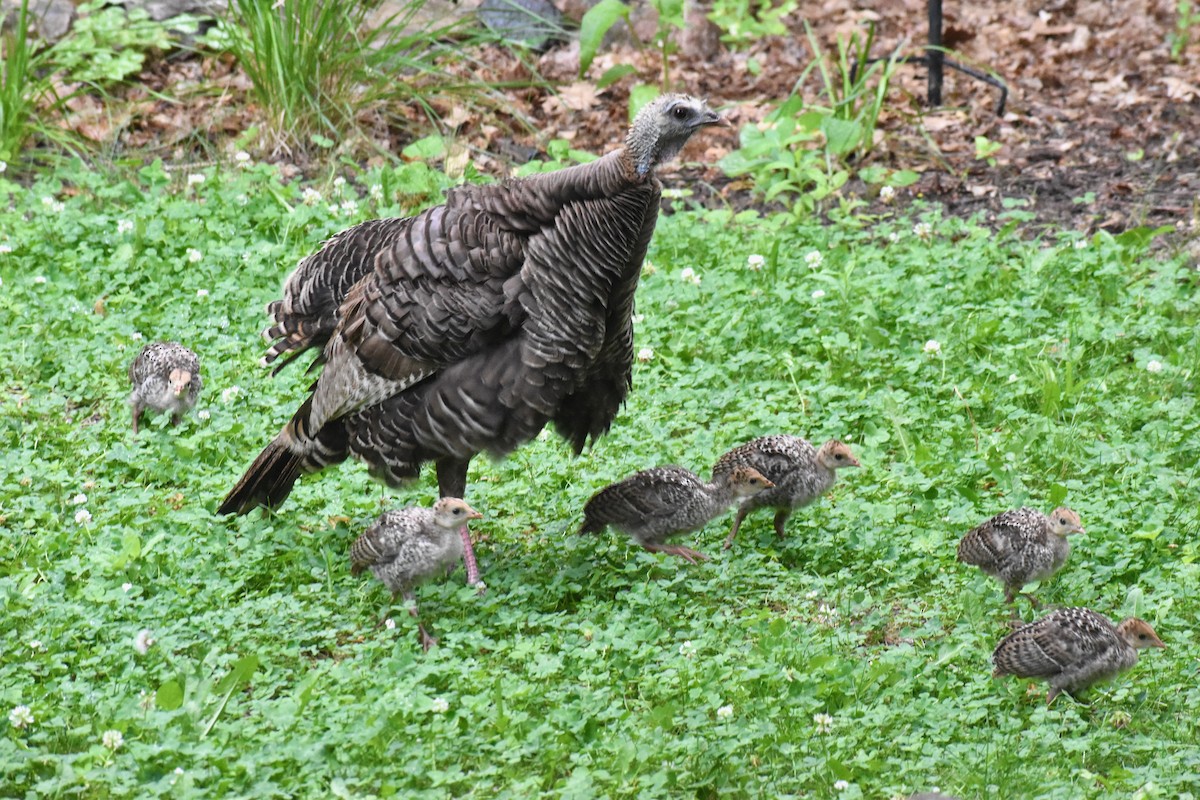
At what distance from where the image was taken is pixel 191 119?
10.5 m

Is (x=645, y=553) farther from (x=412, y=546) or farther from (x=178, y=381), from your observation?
(x=178, y=381)

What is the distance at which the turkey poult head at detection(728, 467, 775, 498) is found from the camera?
5.72 meters

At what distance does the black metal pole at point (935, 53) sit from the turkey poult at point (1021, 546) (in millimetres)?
5506

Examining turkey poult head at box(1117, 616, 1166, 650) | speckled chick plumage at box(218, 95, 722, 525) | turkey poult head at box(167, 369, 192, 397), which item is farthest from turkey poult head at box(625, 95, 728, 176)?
turkey poult head at box(167, 369, 192, 397)

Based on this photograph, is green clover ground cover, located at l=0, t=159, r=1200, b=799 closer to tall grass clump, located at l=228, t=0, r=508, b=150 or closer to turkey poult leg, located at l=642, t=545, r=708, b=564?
turkey poult leg, located at l=642, t=545, r=708, b=564

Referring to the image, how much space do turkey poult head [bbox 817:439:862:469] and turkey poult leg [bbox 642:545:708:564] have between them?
0.63m

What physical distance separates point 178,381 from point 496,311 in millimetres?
2117

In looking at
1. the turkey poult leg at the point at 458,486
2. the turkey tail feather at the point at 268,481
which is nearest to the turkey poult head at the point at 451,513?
the turkey poult leg at the point at 458,486

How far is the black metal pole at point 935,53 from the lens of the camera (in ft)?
33.5

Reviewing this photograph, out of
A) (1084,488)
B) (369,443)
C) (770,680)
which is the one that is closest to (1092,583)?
(1084,488)

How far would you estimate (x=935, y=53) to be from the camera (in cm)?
1041

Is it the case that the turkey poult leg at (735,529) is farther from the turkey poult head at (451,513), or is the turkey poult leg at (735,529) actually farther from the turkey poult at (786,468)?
the turkey poult head at (451,513)

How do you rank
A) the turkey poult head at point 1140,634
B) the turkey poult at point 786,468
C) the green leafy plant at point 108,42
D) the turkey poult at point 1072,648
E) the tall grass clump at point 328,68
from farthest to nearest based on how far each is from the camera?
the green leafy plant at point 108,42 → the tall grass clump at point 328,68 → the turkey poult at point 786,468 → the turkey poult head at point 1140,634 → the turkey poult at point 1072,648

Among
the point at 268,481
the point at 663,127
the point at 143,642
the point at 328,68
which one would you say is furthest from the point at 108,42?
the point at 143,642
